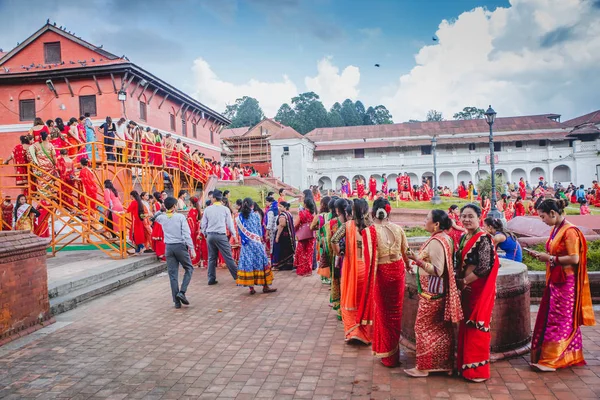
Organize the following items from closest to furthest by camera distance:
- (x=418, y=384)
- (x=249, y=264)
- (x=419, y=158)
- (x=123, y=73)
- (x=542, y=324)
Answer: (x=418, y=384)
(x=542, y=324)
(x=249, y=264)
(x=123, y=73)
(x=419, y=158)

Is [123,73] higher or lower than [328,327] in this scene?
higher

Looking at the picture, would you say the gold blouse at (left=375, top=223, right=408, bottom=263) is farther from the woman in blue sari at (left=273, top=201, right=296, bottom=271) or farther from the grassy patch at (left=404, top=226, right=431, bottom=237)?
the grassy patch at (left=404, top=226, right=431, bottom=237)

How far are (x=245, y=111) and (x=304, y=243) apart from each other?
7510cm

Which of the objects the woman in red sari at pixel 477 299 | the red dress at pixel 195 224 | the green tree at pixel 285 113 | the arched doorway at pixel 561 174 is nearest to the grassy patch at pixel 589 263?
the woman in red sari at pixel 477 299

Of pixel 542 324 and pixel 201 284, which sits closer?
pixel 542 324

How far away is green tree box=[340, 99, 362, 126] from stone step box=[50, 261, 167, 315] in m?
63.0

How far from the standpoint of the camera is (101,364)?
189 inches

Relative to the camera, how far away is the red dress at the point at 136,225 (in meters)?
10.5

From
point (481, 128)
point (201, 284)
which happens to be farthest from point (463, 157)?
point (201, 284)

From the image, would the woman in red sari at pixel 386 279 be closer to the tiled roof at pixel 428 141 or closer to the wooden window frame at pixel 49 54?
the wooden window frame at pixel 49 54

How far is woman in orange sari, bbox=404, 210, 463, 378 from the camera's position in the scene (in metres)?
3.99

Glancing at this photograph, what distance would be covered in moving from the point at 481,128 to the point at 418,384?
43.8 m

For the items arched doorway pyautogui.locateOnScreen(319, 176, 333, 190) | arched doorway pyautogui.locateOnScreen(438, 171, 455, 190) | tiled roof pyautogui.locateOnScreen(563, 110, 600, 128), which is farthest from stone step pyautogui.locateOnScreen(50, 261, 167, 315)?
tiled roof pyautogui.locateOnScreen(563, 110, 600, 128)

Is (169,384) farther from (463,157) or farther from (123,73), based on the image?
(463,157)
